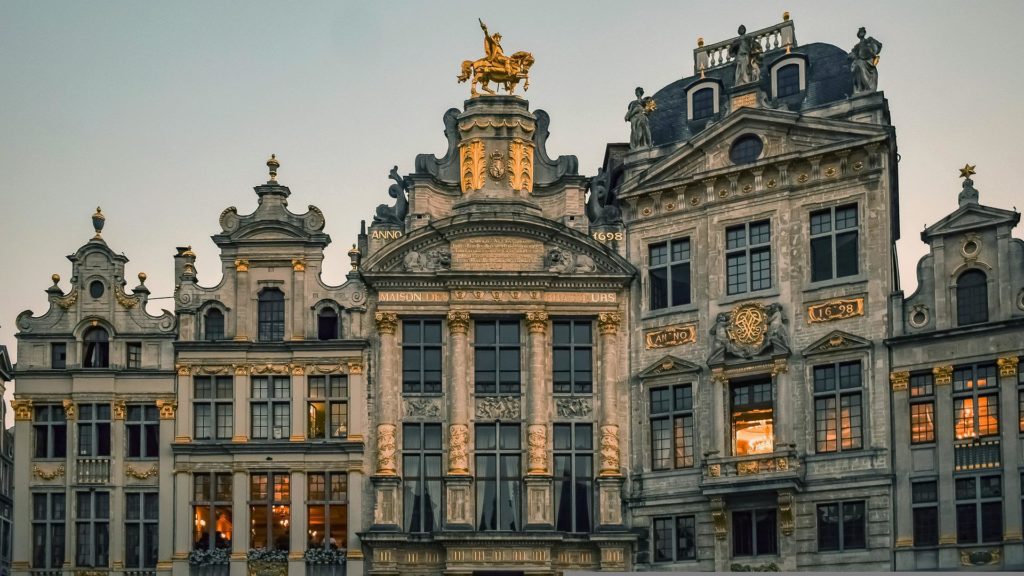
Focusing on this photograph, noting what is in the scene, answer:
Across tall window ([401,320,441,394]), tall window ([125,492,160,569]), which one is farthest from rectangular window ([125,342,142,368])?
tall window ([401,320,441,394])

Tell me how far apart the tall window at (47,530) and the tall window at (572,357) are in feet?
46.7

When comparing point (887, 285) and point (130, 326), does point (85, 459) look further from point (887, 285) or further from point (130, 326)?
point (887, 285)

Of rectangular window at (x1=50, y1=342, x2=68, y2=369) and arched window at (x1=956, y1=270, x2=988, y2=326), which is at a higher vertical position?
arched window at (x1=956, y1=270, x2=988, y2=326)

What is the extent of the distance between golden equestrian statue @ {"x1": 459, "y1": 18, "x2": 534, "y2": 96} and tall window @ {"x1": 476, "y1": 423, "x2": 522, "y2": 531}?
10.0 m

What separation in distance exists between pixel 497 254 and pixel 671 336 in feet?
17.9

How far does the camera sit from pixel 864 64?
5022 cm

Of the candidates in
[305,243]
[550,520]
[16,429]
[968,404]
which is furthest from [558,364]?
[16,429]

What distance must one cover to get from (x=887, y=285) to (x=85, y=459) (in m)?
22.4

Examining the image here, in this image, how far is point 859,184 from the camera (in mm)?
49625

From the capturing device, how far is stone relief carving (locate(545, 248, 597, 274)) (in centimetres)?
5216

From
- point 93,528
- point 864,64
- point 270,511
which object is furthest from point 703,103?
point 93,528

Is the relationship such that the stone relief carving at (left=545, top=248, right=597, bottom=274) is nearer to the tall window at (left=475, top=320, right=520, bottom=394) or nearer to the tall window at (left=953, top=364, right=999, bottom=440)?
the tall window at (left=475, top=320, right=520, bottom=394)

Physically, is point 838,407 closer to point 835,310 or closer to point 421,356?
point 835,310

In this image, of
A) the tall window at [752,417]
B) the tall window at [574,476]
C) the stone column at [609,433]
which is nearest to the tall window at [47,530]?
the tall window at [574,476]
